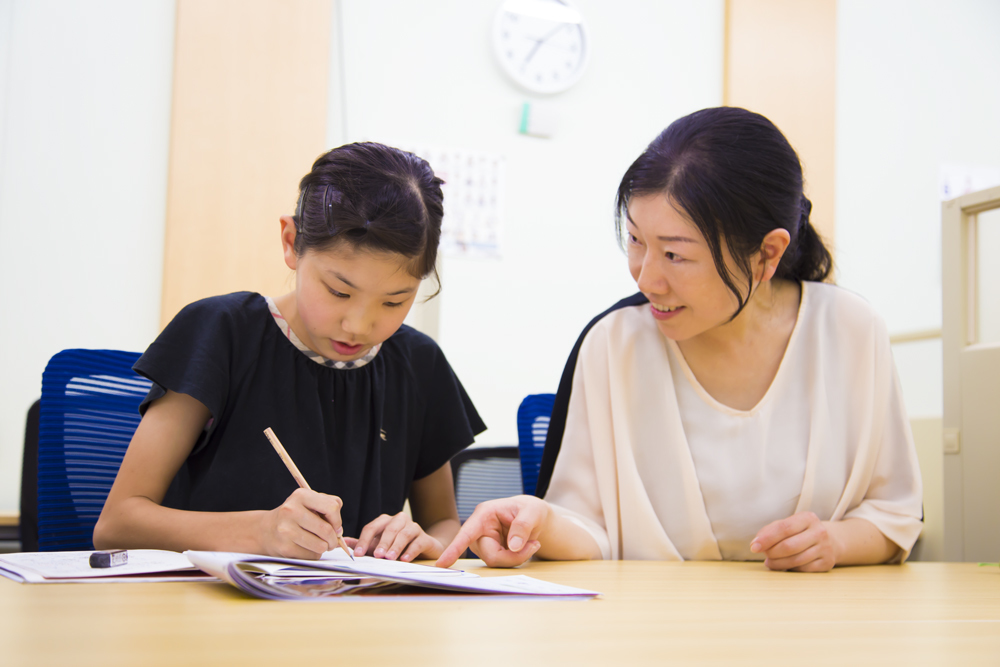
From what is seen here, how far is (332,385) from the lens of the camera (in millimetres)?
1298

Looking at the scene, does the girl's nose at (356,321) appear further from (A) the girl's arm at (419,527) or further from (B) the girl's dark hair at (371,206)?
(A) the girl's arm at (419,527)

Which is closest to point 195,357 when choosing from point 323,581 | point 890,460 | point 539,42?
point 323,581

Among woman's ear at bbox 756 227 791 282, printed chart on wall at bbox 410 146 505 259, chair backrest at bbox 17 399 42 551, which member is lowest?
chair backrest at bbox 17 399 42 551

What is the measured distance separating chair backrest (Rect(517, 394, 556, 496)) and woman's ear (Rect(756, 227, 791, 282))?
0.53 m

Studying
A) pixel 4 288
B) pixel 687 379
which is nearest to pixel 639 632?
pixel 687 379

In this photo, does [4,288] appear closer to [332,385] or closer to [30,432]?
[30,432]

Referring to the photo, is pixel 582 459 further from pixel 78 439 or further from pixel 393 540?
pixel 78 439

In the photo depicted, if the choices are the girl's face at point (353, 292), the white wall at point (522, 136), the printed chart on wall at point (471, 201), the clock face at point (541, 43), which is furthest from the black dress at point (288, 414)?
the clock face at point (541, 43)

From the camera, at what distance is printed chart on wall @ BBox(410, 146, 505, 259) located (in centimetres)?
323

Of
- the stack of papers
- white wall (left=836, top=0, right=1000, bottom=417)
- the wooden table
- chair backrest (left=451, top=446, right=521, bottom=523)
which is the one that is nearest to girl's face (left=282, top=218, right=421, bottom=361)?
the stack of papers

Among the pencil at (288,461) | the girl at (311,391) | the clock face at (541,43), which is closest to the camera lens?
the pencil at (288,461)

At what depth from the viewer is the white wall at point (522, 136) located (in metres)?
3.17

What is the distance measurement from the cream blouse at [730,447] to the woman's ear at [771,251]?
0.13 meters

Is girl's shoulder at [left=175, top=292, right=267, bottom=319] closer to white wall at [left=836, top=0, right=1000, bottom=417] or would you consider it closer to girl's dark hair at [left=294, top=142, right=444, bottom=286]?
→ girl's dark hair at [left=294, top=142, right=444, bottom=286]
